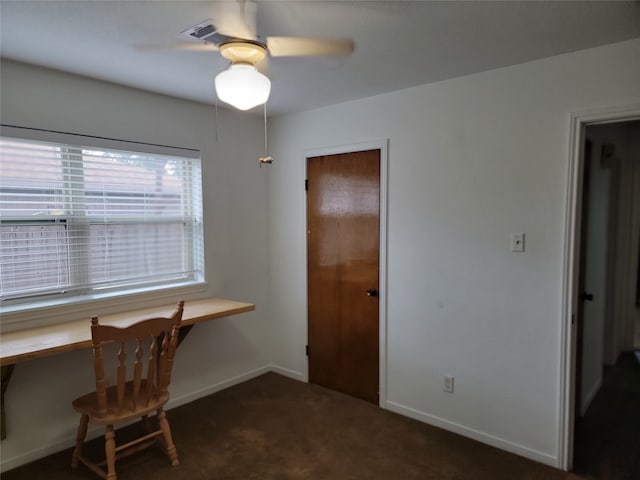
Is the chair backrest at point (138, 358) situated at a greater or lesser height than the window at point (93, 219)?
lesser

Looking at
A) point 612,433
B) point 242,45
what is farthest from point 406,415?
point 242,45

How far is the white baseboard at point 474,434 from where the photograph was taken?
7.85ft

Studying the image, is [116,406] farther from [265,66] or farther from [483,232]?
[483,232]

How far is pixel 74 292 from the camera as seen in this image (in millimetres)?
2654

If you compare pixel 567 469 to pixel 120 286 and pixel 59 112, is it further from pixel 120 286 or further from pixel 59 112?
pixel 59 112

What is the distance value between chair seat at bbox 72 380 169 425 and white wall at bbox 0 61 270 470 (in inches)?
14.7

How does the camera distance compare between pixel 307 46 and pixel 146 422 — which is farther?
pixel 146 422

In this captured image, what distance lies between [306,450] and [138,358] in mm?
1173

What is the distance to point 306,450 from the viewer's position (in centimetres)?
254

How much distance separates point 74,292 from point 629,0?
329cm

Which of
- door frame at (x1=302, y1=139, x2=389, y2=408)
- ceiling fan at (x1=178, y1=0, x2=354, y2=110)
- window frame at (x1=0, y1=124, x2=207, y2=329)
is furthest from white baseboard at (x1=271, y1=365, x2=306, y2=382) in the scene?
ceiling fan at (x1=178, y1=0, x2=354, y2=110)

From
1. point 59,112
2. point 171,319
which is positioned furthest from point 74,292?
point 59,112

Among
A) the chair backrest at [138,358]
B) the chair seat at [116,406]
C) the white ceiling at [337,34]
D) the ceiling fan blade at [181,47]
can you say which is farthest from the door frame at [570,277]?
the chair seat at [116,406]

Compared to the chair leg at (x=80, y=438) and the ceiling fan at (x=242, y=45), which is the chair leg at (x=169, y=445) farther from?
the ceiling fan at (x=242, y=45)
